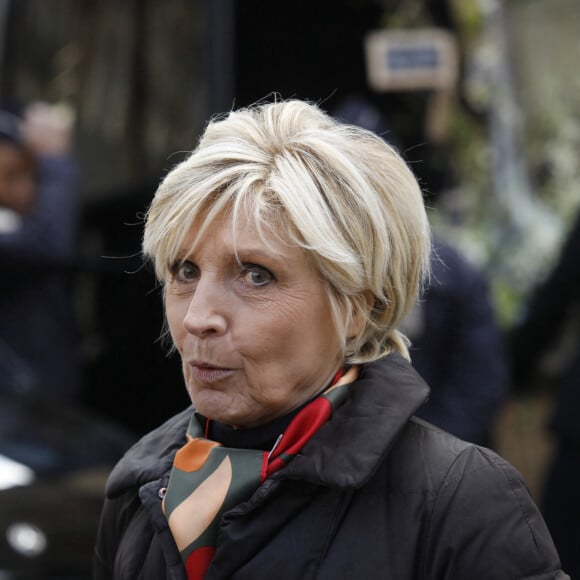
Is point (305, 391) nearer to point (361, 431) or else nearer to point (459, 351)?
point (361, 431)

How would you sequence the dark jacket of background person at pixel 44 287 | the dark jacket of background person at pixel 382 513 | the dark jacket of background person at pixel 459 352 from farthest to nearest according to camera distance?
the dark jacket of background person at pixel 44 287 → the dark jacket of background person at pixel 459 352 → the dark jacket of background person at pixel 382 513

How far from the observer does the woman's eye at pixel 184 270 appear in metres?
1.89

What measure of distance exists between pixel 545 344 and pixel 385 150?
2436 mm

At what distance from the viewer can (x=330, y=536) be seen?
5.73ft

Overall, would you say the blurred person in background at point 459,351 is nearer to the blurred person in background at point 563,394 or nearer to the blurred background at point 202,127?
the blurred person in background at point 563,394

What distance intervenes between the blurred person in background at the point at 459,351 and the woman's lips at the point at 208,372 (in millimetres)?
2397

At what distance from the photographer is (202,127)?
5.62m

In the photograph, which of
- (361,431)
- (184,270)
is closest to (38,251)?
(184,270)

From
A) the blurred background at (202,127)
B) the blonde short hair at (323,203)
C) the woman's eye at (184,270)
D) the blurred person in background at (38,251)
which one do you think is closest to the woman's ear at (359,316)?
the blonde short hair at (323,203)

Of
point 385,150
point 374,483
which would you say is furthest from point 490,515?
point 385,150

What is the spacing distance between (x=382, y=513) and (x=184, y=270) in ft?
1.71

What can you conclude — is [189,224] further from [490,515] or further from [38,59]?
[38,59]

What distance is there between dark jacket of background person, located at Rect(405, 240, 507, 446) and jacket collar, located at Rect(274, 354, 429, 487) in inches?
90.8

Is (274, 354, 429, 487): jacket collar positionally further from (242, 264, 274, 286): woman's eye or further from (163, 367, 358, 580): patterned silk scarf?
(242, 264, 274, 286): woman's eye
